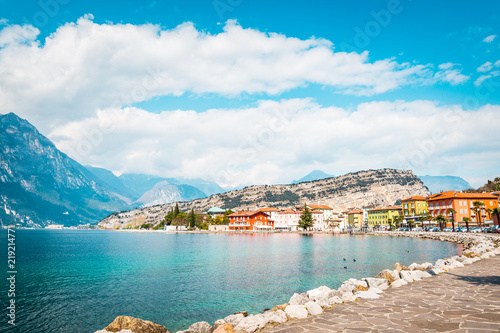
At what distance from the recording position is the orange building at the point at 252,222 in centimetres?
16250

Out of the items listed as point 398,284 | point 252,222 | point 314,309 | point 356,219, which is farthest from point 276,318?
point 356,219

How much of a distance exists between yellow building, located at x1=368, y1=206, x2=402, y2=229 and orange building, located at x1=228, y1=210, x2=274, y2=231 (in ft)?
181

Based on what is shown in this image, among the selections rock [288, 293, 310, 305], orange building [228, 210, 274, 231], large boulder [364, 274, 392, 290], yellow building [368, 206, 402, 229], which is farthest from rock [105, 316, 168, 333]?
orange building [228, 210, 274, 231]

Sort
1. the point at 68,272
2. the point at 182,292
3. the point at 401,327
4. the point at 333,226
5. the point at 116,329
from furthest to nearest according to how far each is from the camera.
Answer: the point at 333,226, the point at 68,272, the point at 182,292, the point at 116,329, the point at 401,327

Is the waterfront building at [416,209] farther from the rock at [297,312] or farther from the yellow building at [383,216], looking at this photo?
the rock at [297,312]

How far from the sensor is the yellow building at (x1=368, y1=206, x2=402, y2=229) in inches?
5963

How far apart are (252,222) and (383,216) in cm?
6880

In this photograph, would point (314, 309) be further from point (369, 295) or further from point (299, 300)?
point (299, 300)

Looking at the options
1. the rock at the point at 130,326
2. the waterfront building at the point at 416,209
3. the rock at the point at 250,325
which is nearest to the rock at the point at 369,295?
the rock at the point at 250,325

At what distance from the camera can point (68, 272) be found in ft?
112

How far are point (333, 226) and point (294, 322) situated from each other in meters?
173

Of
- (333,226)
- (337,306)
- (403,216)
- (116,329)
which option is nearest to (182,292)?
(116,329)

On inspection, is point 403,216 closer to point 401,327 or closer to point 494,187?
point 494,187

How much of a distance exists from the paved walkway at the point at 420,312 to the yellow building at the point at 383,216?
144 metres
